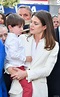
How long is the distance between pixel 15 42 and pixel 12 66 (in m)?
0.23

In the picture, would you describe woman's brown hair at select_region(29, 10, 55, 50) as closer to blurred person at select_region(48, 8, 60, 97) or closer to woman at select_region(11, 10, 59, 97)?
woman at select_region(11, 10, 59, 97)

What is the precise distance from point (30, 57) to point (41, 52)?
12 centimetres

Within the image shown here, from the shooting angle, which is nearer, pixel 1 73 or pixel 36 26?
pixel 1 73

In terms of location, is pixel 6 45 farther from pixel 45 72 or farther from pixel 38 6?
pixel 38 6

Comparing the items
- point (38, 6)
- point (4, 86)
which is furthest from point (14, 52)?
point (38, 6)

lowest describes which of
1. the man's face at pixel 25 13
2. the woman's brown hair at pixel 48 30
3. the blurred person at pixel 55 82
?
the blurred person at pixel 55 82

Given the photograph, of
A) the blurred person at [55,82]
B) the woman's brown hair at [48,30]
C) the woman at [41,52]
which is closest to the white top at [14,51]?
the woman at [41,52]

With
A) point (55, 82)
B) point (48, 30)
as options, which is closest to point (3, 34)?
point (48, 30)

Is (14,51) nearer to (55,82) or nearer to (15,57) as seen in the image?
(15,57)

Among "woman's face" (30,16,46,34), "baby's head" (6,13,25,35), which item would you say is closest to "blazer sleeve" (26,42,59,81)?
"woman's face" (30,16,46,34)

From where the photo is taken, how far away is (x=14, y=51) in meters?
2.59

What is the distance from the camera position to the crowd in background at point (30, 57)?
266 cm

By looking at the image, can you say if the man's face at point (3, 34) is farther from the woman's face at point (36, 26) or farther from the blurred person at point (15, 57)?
the woman's face at point (36, 26)

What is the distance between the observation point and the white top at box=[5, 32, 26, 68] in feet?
8.53
